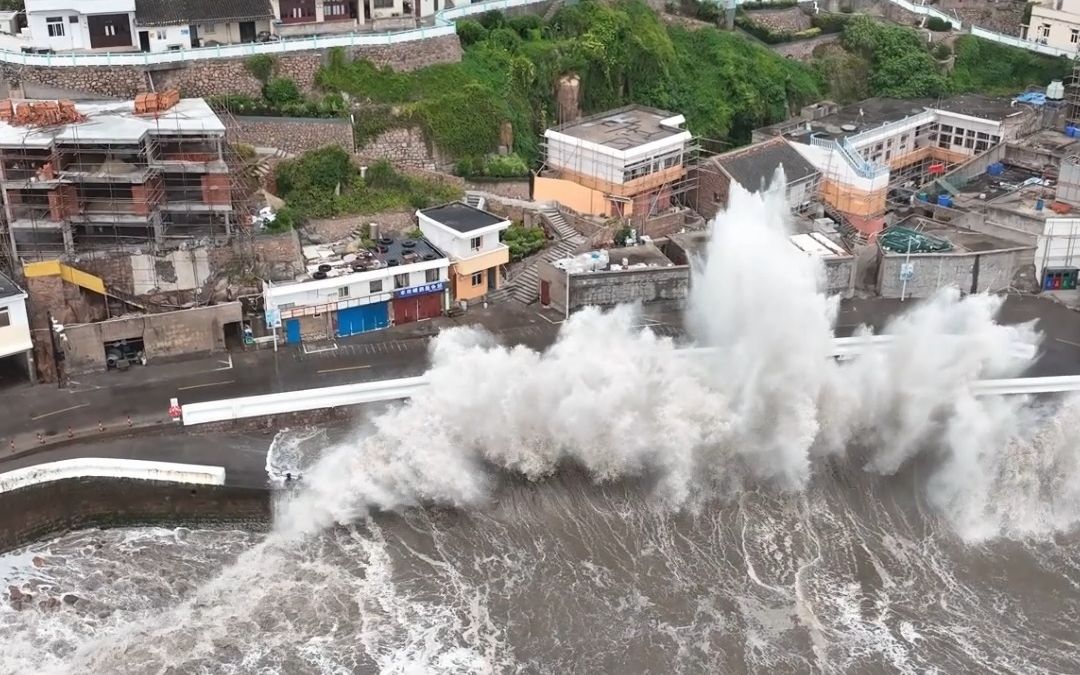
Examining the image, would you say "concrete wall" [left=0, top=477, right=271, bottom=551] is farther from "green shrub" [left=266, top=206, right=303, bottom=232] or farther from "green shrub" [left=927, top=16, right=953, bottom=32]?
"green shrub" [left=927, top=16, right=953, bottom=32]

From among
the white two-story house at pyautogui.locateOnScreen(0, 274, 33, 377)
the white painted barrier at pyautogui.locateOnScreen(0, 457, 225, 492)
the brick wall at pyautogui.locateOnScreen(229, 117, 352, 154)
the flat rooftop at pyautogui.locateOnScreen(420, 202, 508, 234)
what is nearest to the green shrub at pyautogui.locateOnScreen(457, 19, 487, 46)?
the brick wall at pyautogui.locateOnScreen(229, 117, 352, 154)

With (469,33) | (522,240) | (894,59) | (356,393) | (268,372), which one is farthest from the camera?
(894,59)

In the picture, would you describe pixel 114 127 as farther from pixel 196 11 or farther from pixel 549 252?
pixel 549 252

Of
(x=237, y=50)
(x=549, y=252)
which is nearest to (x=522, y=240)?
(x=549, y=252)

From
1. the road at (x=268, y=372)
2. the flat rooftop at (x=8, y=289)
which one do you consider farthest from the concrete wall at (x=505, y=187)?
the flat rooftop at (x=8, y=289)

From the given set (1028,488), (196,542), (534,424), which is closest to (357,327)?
(534,424)

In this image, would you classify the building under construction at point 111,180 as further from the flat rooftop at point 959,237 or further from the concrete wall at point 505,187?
the flat rooftop at point 959,237
